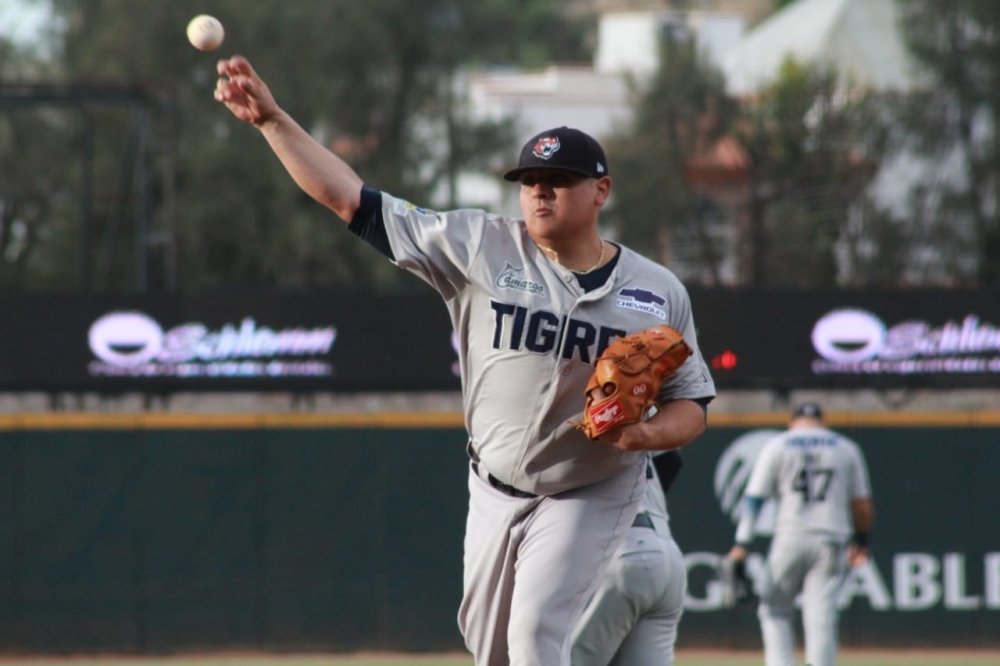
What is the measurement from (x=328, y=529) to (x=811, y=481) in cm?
447

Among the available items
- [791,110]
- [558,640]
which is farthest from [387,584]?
[791,110]

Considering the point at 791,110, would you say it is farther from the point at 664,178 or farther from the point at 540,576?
the point at 540,576

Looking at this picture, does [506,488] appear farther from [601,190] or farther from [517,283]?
[601,190]

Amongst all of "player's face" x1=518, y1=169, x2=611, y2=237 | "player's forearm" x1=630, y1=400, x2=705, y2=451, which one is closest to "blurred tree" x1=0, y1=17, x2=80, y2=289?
"player's face" x1=518, y1=169, x2=611, y2=237

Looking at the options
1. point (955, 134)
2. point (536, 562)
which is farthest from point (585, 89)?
point (536, 562)

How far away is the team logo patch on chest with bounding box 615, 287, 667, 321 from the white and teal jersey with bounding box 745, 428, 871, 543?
18.6 feet

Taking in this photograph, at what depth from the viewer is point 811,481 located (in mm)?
10047

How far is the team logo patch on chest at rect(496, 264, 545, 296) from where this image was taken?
440 centimetres

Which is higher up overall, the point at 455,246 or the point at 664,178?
the point at 664,178

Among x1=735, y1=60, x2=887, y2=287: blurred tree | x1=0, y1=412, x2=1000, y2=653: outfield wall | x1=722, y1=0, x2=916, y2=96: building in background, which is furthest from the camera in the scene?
x1=722, y1=0, x2=916, y2=96: building in background

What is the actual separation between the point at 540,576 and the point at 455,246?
0.96m

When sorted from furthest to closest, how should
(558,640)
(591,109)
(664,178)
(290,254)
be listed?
(591,109)
(290,254)
(664,178)
(558,640)

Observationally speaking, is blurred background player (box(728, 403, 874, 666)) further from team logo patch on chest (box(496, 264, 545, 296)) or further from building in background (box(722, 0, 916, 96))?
building in background (box(722, 0, 916, 96))

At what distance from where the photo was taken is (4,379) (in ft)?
44.7
